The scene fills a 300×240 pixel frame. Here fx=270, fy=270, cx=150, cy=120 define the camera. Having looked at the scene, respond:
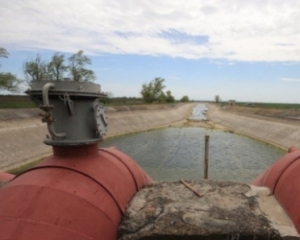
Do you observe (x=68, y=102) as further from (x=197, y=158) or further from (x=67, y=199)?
(x=197, y=158)

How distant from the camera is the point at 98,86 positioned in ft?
16.6

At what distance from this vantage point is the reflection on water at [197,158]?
60.7 ft

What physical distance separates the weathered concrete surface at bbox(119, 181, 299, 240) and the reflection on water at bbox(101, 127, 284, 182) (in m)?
11.6

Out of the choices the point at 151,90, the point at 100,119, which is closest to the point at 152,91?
the point at 151,90

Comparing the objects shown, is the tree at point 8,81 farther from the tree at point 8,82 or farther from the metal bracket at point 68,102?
the metal bracket at point 68,102

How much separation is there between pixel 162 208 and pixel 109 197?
973mm

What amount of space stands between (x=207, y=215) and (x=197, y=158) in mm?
19448

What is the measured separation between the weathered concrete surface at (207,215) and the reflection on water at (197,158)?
11605 millimetres

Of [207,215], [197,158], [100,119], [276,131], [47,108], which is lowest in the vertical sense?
[197,158]

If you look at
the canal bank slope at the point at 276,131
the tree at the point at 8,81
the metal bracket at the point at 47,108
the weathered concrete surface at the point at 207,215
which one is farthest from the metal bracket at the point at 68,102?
the tree at the point at 8,81

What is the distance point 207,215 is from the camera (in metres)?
4.46

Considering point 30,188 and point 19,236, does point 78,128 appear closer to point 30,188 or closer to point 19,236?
point 30,188

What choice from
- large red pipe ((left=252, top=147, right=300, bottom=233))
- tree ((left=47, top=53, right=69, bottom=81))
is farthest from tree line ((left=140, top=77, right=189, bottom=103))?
large red pipe ((left=252, top=147, right=300, bottom=233))

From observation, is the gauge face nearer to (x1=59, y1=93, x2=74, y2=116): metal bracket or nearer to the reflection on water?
(x1=59, y1=93, x2=74, y2=116): metal bracket
